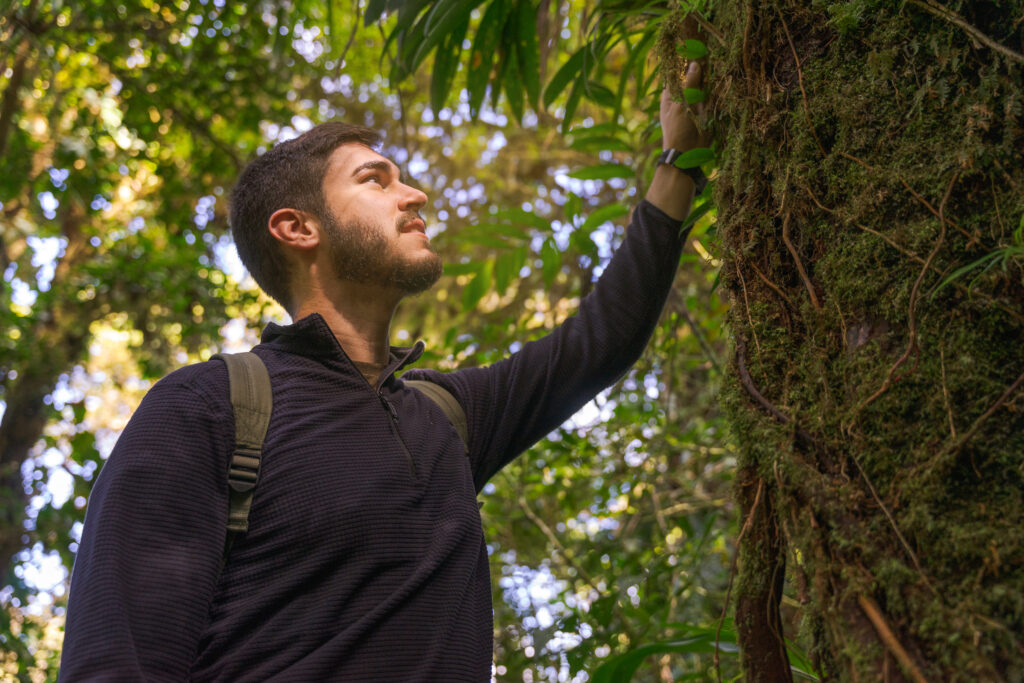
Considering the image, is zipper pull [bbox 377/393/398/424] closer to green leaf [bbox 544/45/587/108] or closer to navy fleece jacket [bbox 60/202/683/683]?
navy fleece jacket [bbox 60/202/683/683]

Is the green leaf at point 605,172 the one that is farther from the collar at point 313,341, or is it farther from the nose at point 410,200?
the collar at point 313,341

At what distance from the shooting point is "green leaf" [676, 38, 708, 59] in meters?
1.63

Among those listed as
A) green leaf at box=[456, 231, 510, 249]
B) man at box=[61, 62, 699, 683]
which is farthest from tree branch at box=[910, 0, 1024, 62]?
green leaf at box=[456, 231, 510, 249]

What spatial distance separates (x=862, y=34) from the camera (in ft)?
4.23

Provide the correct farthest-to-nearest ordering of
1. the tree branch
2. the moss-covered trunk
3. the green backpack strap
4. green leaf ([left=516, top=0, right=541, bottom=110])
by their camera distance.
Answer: green leaf ([left=516, top=0, right=541, bottom=110]) → the green backpack strap → the tree branch → the moss-covered trunk

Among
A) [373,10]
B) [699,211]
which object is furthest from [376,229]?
[699,211]

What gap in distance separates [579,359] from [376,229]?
62 centimetres

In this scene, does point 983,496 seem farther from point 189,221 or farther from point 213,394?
point 189,221

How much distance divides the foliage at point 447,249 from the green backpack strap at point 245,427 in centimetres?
100

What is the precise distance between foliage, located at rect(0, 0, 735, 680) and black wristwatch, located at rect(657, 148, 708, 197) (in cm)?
31

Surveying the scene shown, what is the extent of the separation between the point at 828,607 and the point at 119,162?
24.4 feet

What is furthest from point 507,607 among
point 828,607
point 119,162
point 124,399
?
point 124,399

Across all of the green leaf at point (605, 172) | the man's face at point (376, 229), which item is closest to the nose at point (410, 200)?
the man's face at point (376, 229)

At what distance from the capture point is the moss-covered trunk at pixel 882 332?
36.8 inches
